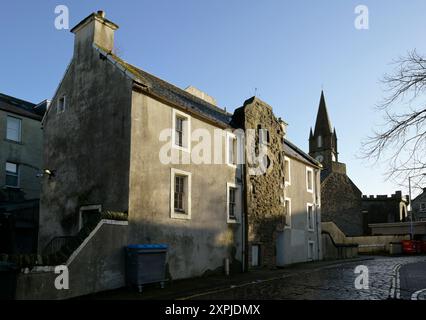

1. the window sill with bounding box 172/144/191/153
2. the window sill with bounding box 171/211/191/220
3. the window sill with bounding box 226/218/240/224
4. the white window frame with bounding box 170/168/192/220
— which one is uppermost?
the window sill with bounding box 172/144/191/153

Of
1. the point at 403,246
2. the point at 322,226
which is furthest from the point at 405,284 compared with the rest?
the point at 403,246

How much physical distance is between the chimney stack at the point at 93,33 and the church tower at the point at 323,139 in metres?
54.2

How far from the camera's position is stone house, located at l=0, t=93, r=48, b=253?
22.0 meters

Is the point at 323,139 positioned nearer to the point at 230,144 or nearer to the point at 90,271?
the point at 230,144

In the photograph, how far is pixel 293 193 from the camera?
27.5m

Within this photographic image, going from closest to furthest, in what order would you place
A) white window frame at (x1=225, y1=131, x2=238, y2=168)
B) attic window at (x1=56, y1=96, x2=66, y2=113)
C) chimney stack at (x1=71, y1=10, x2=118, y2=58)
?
chimney stack at (x1=71, y1=10, x2=118, y2=58) → attic window at (x1=56, y1=96, x2=66, y2=113) → white window frame at (x1=225, y1=131, x2=238, y2=168)

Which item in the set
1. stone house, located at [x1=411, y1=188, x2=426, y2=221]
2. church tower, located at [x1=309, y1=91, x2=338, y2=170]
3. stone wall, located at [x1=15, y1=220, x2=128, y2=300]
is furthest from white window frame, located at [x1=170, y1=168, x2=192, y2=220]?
stone house, located at [x1=411, y1=188, x2=426, y2=221]

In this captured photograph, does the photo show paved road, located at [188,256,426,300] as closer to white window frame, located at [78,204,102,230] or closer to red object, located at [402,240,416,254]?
white window frame, located at [78,204,102,230]

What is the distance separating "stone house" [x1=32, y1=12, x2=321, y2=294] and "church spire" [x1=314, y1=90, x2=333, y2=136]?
53.5 m

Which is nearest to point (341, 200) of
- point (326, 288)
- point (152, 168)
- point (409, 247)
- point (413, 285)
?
point (409, 247)

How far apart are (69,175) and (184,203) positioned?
509 centimetres

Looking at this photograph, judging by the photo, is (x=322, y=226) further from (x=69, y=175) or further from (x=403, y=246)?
(x=69, y=175)

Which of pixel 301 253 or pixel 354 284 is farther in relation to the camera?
pixel 301 253

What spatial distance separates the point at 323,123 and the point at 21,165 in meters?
58.6
